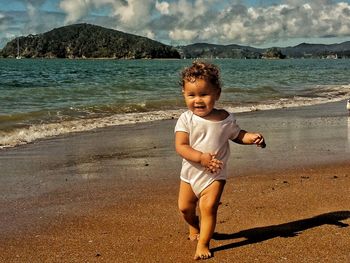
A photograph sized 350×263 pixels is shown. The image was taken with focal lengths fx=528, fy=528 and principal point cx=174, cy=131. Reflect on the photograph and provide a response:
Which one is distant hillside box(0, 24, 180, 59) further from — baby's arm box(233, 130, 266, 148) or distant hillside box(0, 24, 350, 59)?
baby's arm box(233, 130, 266, 148)

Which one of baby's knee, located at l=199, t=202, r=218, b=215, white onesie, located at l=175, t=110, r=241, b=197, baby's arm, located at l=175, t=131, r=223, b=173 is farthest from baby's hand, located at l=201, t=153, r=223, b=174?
baby's knee, located at l=199, t=202, r=218, b=215

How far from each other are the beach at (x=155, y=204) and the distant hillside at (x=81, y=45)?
513 feet

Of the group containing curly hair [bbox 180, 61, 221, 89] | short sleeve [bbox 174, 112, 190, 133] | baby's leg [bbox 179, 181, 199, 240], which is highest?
curly hair [bbox 180, 61, 221, 89]

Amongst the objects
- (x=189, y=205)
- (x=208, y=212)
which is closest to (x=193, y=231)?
(x=189, y=205)

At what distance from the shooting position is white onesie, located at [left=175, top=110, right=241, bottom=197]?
12.2 feet

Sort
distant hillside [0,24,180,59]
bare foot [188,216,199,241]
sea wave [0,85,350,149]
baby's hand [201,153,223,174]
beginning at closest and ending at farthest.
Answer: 1. baby's hand [201,153,223,174]
2. bare foot [188,216,199,241]
3. sea wave [0,85,350,149]
4. distant hillside [0,24,180,59]

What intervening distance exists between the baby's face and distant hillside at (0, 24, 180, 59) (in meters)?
160

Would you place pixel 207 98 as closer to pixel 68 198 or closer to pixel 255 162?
pixel 68 198

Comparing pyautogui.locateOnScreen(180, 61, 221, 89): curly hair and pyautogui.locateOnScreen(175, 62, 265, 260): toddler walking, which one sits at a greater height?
pyautogui.locateOnScreen(180, 61, 221, 89): curly hair

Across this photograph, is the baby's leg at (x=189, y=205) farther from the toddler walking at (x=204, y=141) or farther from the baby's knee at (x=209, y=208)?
the baby's knee at (x=209, y=208)

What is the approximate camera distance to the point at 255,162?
23.0 feet

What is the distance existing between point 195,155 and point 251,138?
0.44 m

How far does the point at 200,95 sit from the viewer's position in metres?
3.63

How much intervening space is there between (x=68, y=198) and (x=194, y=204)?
1.87 m
